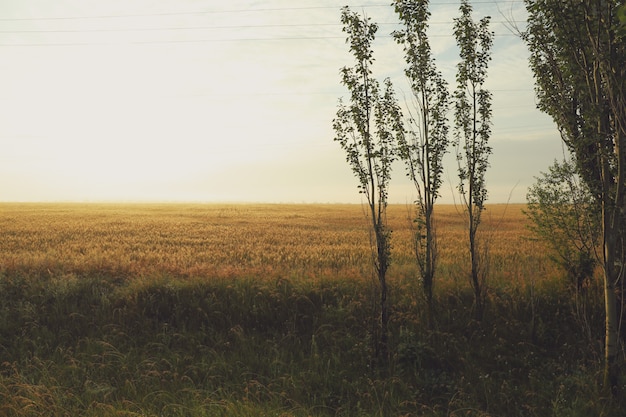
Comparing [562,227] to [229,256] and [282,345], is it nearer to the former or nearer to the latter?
[282,345]

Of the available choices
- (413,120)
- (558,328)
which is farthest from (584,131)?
(558,328)

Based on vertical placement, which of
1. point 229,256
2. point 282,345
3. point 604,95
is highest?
point 604,95

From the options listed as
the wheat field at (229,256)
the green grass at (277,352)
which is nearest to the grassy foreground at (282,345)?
the green grass at (277,352)

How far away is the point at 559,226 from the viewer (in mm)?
13000

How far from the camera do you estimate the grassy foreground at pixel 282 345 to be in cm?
771

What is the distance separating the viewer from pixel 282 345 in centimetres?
1031

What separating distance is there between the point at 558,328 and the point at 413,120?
6.53 meters

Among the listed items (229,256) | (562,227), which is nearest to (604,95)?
(562,227)

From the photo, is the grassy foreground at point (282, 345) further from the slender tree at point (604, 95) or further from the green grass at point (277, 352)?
the slender tree at point (604, 95)

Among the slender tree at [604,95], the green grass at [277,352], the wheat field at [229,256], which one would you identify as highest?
the slender tree at [604,95]

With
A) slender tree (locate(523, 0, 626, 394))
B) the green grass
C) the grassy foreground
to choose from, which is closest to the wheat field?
the grassy foreground

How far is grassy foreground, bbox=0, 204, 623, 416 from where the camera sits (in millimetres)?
7711

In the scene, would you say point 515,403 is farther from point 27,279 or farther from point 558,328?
point 27,279

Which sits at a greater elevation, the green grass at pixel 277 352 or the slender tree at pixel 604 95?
the slender tree at pixel 604 95
